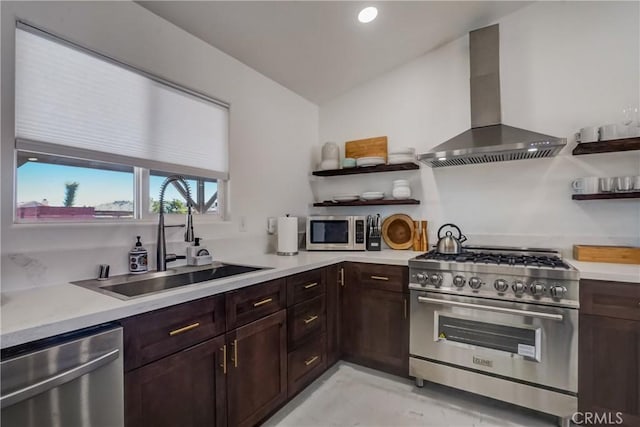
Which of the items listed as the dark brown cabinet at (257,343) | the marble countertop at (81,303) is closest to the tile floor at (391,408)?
the dark brown cabinet at (257,343)

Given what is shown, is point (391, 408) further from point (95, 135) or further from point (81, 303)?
point (95, 135)

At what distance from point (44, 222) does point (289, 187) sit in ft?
6.11

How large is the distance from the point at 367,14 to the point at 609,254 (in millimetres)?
2317

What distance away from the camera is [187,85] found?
2051 millimetres

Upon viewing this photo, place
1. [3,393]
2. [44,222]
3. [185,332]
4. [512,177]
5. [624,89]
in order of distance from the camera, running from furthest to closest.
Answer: [512,177] < [624,89] < [44,222] < [185,332] < [3,393]

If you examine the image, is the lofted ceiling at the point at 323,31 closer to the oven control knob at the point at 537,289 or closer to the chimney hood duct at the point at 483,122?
the chimney hood duct at the point at 483,122

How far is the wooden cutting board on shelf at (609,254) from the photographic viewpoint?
195 centimetres

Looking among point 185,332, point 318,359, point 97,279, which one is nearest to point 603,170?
point 318,359

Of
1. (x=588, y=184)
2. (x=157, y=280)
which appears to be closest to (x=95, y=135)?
(x=157, y=280)

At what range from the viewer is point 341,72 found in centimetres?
288

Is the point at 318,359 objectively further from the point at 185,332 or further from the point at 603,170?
the point at 603,170

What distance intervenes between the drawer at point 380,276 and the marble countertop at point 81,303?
2.46ft

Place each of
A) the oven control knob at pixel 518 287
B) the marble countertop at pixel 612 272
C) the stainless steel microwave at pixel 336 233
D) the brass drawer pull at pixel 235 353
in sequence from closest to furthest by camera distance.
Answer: the brass drawer pull at pixel 235 353
the marble countertop at pixel 612 272
the oven control knob at pixel 518 287
the stainless steel microwave at pixel 336 233

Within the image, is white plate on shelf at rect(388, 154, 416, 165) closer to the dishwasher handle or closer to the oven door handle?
the oven door handle
